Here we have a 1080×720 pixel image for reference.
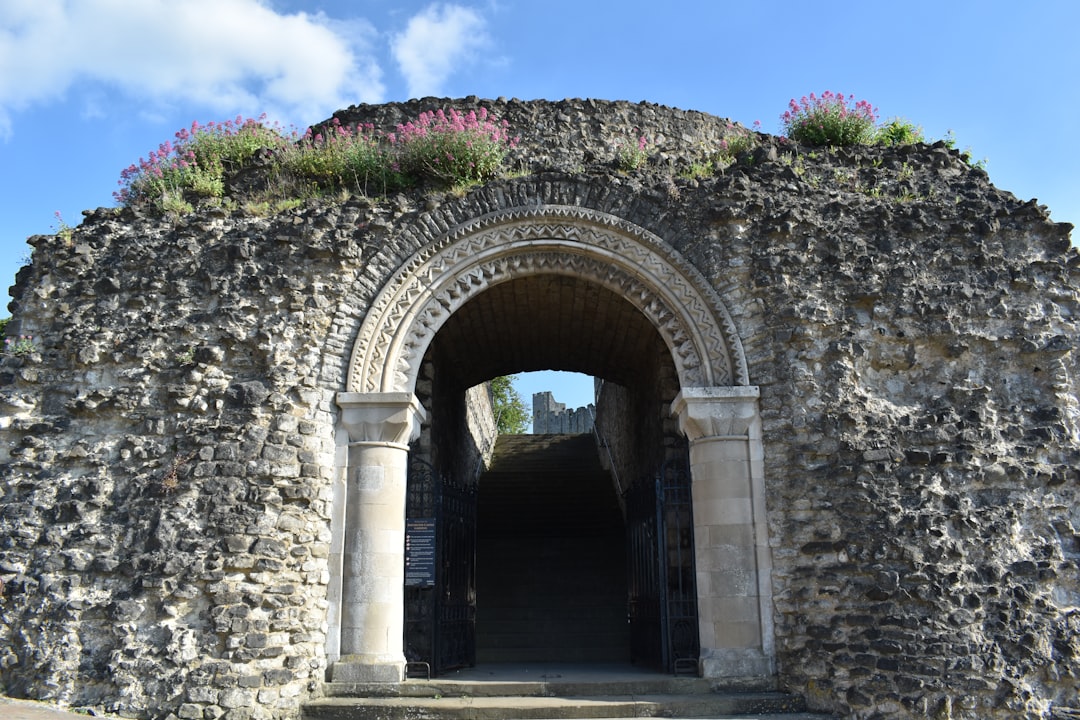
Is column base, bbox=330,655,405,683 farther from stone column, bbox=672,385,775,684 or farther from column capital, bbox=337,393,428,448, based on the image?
stone column, bbox=672,385,775,684

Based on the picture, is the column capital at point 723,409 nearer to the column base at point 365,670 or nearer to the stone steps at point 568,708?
the stone steps at point 568,708

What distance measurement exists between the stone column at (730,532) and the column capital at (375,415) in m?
2.66

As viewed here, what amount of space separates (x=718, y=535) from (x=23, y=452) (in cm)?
625

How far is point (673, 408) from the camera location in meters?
8.08

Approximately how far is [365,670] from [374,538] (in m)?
1.12

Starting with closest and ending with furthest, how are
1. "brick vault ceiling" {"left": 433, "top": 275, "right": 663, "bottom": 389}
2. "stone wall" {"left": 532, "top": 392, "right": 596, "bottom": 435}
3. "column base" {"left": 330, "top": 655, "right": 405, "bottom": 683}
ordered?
1. "column base" {"left": 330, "top": 655, "right": 405, "bottom": 683}
2. "brick vault ceiling" {"left": 433, "top": 275, "right": 663, "bottom": 389}
3. "stone wall" {"left": 532, "top": 392, "right": 596, "bottom": 435}

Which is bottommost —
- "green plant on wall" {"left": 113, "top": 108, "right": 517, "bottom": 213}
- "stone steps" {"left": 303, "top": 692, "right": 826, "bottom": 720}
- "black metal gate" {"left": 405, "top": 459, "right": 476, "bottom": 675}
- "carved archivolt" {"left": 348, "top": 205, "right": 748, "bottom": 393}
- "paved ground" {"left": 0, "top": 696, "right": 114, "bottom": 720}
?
"stone steps" {"left": 303, "top": 692, "right": 826, "bottom": 720}

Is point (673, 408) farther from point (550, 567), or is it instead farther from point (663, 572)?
point (550, 567)

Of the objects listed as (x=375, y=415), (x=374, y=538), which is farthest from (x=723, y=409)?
(x=374, y=538)

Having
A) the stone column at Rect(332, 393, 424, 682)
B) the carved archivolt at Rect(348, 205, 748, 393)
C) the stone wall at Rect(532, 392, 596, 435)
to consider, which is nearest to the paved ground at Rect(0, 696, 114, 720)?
the stone column at Rect(332, 393, 424, 682)

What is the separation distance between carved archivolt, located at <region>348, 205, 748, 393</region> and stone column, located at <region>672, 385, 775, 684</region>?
0.32m

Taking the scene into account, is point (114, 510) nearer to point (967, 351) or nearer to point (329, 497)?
point (329, 497)

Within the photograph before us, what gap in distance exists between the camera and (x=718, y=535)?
730 centimetres

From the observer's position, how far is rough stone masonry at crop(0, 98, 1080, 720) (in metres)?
6.52
